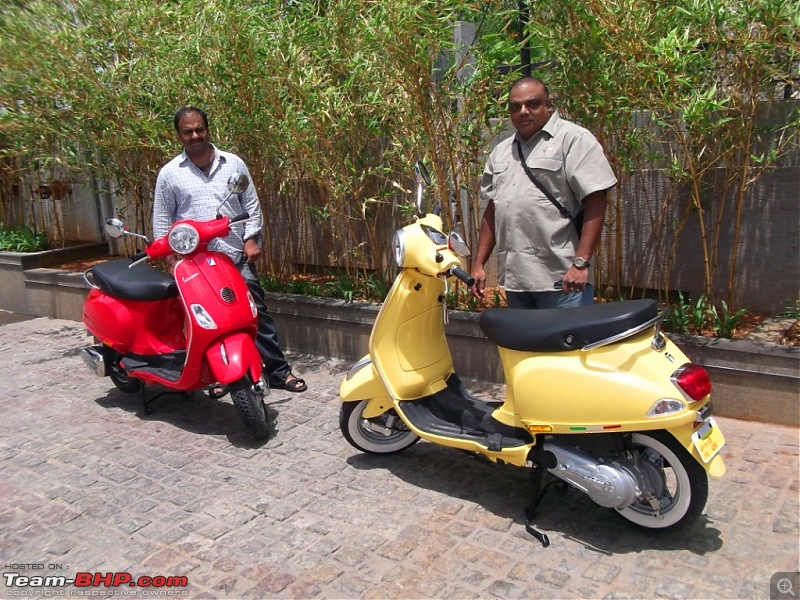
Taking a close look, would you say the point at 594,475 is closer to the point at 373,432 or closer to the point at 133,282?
the point at 373,432

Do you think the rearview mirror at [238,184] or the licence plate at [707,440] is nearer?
the licence plate at [707,440]

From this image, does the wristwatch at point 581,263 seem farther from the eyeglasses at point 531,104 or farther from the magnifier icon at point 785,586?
the magnifier icon at point 785,586

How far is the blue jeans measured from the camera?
3443 millimetres

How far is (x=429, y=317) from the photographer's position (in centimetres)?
361

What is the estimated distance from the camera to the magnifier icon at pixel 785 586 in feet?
8.56

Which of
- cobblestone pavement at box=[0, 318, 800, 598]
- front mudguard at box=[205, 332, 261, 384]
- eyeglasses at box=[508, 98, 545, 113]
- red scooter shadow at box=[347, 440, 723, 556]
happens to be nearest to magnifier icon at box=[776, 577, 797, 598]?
cobblestone pavement at box=[0, 318, 800, 598]

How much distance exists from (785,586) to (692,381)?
0.80 m

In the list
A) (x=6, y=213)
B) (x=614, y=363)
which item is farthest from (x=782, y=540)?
(x=6, y=213)

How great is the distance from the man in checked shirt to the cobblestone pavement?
0.77m

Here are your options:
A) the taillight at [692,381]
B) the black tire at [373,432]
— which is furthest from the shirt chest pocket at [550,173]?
the black tire at [373,432]

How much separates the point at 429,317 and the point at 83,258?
20.9 feet

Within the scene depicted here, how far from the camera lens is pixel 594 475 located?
9.43ft

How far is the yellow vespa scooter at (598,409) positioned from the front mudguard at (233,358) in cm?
122

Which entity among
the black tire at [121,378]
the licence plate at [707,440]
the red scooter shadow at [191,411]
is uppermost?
the licence plate at [707,440]
